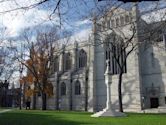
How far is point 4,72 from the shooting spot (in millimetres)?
54469

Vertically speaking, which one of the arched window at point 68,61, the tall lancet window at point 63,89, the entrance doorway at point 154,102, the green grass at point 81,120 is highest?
the arched window at point 68,61

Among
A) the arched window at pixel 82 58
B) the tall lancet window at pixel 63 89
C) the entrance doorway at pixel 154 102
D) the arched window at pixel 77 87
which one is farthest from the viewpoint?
the tall lancet window at pixel 63 89

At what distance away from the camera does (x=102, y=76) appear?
55.5 metres

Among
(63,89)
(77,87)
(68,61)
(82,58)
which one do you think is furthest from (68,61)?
(77,87)

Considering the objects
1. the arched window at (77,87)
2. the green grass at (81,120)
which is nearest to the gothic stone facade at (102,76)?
the arched window at (77,87)

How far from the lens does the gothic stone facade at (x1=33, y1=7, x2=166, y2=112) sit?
47.8m

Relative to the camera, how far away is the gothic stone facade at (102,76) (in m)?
47.8

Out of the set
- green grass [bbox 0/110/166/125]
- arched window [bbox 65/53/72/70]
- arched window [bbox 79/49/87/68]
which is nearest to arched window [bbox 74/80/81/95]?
arched window [bbox 79/49/87/68]

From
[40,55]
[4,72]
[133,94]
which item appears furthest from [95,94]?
[4,72]

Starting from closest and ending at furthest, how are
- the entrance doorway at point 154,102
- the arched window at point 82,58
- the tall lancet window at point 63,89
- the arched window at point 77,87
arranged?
1. the entrance doorway at point 154,102
2. the arched window at point 77,87
3. the arched window at point 82,58
4. the tall lancet window at point 63,89

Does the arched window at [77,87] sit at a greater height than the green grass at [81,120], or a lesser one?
greater

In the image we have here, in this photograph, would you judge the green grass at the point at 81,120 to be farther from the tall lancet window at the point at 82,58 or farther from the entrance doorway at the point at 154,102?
the tall lancet window at the point at 82,58

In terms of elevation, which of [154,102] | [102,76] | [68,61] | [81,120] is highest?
[68,61]

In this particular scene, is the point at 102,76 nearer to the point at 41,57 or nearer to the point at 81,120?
the point at 41,57
